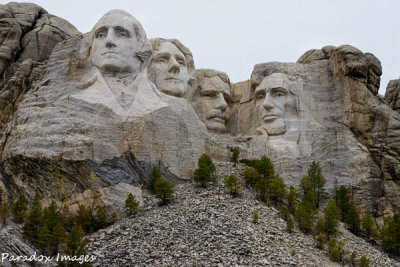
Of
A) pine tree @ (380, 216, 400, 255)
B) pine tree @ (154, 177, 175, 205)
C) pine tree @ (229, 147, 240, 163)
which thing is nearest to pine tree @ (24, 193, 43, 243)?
pine tree @ (154, 177, 175, 205)

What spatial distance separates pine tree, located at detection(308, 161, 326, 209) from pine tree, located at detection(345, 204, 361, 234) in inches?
64.1

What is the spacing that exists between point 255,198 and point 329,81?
7608 millimetres

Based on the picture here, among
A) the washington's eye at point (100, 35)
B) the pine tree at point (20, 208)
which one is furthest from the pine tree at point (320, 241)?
the washington's eye at point (100, 35)

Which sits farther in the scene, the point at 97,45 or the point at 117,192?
the point at 97,45

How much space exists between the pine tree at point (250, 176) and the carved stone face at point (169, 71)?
15.9 feet

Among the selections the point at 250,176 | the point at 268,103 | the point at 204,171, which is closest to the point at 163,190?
the point at 204,171

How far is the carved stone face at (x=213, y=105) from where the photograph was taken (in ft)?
128

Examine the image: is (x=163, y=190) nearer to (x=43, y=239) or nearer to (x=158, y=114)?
(x=158, y=114)

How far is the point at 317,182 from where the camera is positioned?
3559 cm

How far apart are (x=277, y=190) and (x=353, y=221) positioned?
2.94 m

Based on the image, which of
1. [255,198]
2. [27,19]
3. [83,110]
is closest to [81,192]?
[83,110]

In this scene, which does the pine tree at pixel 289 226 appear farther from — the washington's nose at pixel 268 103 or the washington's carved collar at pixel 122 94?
the washington's nose at pixel 268 103

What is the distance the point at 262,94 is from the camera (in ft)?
127

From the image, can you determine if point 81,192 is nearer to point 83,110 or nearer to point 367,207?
point 83,110
